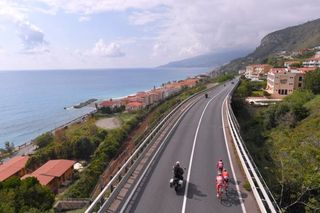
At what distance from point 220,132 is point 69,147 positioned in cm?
3667

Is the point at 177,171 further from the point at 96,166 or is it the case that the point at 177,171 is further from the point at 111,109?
the point at 111,109

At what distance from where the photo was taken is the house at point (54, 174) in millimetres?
37356

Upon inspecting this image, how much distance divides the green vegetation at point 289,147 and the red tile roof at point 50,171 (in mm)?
24083

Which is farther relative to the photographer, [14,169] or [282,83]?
[282,83]

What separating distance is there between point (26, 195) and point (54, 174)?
1928cm

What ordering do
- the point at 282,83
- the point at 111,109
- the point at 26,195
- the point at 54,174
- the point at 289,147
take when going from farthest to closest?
the point at 111,109 → the point at 282,83 → the point at 54,174 → the point at 26,195 → the point at 289,147

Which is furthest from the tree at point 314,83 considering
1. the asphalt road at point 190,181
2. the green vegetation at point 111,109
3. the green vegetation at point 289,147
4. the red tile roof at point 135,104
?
the green vegetation at point 111,109

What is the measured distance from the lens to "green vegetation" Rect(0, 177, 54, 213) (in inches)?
751

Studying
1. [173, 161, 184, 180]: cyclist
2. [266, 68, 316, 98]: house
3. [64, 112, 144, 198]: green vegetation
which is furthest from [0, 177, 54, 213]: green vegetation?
[266, 68, 316, 98]: house

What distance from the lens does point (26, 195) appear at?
20.8 meters

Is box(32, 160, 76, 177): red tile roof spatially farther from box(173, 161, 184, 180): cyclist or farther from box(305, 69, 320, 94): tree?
box(305, 69, 320, 94): tree

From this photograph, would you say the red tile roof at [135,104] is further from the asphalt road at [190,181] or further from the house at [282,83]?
the asphalt road at [190,181]

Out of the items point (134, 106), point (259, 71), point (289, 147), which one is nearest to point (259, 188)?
point (289, 147)

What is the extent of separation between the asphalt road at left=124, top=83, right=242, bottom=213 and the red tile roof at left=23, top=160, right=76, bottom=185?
21.0m
